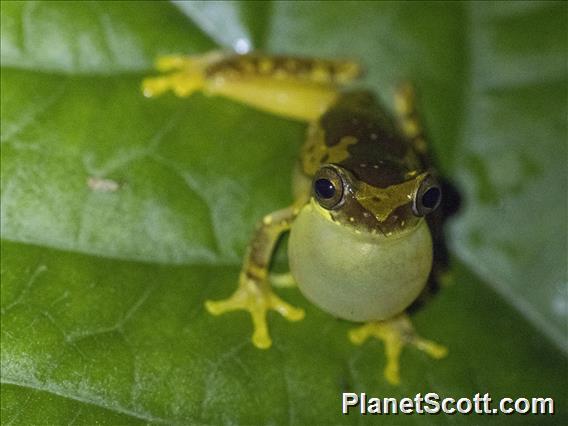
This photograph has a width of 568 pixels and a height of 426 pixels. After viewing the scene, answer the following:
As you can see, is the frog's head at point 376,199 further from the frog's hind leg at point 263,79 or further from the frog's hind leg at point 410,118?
the frog's hind leg at point 263,79

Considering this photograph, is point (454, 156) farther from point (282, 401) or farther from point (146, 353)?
point (146, 353)

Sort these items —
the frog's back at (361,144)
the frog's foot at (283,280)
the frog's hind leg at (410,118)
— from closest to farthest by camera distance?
the frog's back at (361,144), the frog's foot at (283,280), the frog's hind leg at (410,118)

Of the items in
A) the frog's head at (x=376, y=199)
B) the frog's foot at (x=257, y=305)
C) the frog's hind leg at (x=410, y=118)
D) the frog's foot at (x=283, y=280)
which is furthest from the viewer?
the frog's hind leg at (x=410, y=118)

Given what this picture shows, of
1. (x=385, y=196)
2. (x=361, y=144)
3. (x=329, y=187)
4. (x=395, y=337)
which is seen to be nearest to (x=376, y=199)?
(x=385, y=196)

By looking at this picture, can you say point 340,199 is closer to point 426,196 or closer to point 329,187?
point 329,187

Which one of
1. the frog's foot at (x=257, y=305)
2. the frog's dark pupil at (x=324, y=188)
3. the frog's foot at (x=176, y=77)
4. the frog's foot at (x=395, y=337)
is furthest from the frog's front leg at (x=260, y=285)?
the frog's foot at (x=176, y=77)

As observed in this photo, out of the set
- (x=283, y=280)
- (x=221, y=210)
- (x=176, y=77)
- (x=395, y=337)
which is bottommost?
(x=395, y=337)
